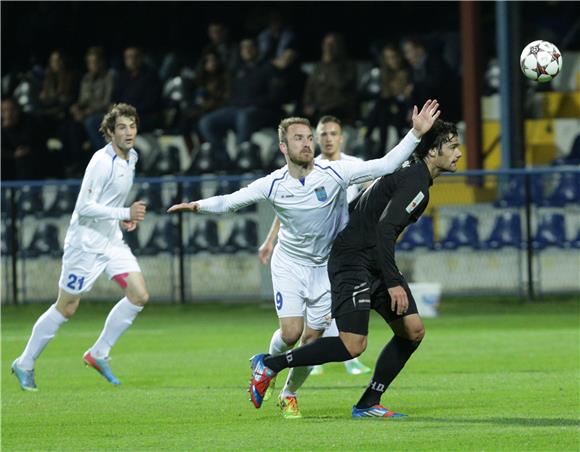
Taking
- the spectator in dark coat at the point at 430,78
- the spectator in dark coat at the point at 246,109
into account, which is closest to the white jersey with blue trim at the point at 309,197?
the spectator in dark coat at the point at 430,78

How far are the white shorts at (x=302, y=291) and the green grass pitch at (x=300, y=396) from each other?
27.1 inches

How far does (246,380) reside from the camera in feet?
38.0

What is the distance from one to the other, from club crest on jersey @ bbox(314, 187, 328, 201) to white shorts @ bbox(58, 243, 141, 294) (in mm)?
2935

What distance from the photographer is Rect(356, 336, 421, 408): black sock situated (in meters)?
8.92

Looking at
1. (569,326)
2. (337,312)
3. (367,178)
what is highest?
(367,178)

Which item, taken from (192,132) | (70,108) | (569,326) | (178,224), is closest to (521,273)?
(569,326)

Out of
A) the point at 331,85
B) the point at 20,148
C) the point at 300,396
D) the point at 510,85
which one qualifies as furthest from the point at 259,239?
the point at 300,396

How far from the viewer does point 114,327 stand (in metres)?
11.5

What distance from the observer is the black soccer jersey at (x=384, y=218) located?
841cm

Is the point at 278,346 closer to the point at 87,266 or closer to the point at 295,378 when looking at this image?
the point at 295,378

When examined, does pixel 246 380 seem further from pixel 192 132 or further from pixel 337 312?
pixel 192 132

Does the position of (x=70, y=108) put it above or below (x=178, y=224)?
above

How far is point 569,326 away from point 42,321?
7.14 m

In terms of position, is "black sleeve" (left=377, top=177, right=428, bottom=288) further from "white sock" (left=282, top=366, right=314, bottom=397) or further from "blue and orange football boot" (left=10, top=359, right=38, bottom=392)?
"blue and orange football boot" (left=10, top=359, right=38, bottom=392)
